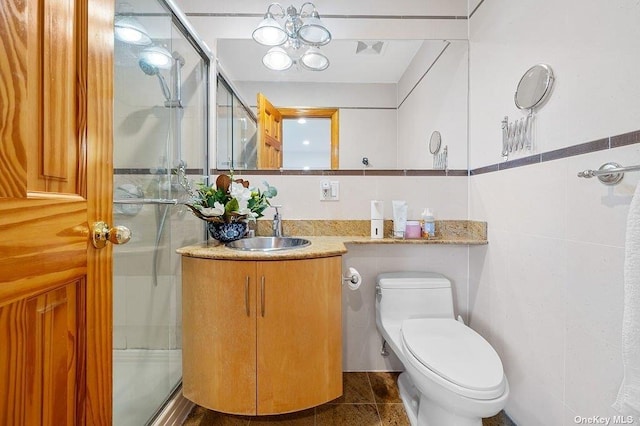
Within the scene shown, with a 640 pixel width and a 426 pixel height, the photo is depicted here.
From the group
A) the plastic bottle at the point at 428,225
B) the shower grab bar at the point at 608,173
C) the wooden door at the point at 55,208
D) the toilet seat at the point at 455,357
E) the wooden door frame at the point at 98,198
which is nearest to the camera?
the wooden door at the point at 55,208

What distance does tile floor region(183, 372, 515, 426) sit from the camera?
1.23 m

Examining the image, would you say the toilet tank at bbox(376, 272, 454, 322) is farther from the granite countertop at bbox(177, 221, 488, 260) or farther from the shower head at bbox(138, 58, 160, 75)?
the shower head at bbox(138, 58, 160, 75)

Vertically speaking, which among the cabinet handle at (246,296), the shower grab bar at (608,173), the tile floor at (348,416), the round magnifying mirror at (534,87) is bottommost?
the tile floor at (348,416)

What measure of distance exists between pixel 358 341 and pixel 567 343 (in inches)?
36.1

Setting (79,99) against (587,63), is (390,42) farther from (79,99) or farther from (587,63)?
(79,99)

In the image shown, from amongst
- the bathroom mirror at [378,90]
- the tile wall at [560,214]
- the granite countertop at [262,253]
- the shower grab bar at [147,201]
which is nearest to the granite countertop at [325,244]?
the granite countertop at [262,253]

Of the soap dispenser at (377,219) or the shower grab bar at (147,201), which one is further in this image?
the soap dispenser at (377,219)

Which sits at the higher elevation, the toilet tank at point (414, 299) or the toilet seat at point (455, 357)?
the toilet tank at point (414, 299)

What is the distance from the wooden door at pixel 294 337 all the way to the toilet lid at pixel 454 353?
0.34 metres

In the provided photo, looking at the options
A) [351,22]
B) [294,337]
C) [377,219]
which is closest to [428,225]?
[377,219]

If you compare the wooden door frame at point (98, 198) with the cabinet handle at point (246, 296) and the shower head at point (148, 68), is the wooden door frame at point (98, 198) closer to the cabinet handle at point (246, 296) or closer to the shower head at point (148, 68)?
the cabinet handle at point (246, 296)

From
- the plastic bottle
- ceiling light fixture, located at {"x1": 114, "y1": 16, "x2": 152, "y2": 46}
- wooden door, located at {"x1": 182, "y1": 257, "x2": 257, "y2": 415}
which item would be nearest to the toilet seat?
the plastic bottle

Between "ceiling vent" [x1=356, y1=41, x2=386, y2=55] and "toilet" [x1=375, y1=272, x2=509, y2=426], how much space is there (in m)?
1.23

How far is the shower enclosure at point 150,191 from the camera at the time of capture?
1.05 m
